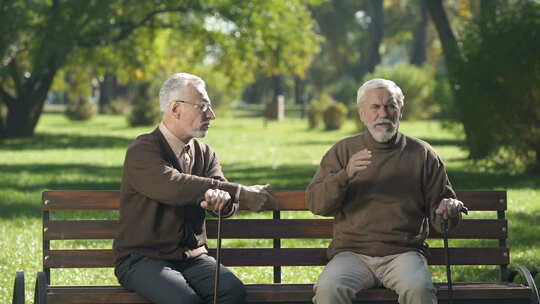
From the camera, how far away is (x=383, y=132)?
18.0 ft

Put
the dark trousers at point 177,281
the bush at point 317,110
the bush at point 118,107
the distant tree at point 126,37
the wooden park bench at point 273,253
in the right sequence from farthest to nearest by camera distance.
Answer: the bush at point 118,107 < the bush at point 317,110 < the distant tree at point 126,37 < the wooden park bench at point 273,253 < the dark trousers at point 177,281

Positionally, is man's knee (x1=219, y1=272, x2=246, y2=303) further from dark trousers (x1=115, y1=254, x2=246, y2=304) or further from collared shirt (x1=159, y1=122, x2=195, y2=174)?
collared shirt (x1=159, y1=122, x2=195, y2=174)

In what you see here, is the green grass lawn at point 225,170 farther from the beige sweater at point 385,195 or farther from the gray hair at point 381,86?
the gray hair at point 381,86

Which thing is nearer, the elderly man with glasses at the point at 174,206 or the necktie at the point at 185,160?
the elderly man with glasses at the point at 174,206

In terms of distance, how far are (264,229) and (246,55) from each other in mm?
26010

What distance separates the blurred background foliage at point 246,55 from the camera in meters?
17.3

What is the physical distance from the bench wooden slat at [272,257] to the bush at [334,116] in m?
32.6

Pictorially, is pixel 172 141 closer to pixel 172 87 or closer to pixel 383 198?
pixel 172 87

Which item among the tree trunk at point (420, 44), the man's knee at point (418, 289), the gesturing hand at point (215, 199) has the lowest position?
the man's knee at point (418, 289)

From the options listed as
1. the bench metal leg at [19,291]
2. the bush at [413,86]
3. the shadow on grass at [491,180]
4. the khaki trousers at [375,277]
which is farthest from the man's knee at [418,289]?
the bush at [413,86]

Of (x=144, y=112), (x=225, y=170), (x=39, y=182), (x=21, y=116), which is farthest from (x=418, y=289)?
(x=144, y=112)

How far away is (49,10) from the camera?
29953 mm

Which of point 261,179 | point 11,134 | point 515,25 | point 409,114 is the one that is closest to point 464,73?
point 515,25

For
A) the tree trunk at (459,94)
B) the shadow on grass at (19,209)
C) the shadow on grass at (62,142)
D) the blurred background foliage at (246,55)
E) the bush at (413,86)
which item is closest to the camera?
the shadow on grass at (19,209)
